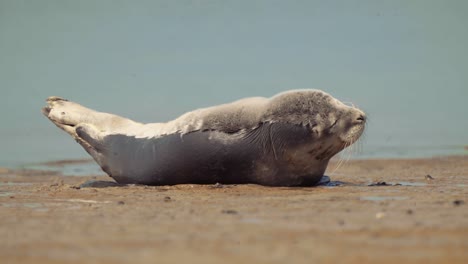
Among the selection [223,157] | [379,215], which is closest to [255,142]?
[223,157]

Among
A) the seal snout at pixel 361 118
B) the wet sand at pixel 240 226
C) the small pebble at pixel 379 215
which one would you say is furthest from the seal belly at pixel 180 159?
the small pebble at pixel 379 215

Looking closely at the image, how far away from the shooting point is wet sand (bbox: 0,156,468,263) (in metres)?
4.25

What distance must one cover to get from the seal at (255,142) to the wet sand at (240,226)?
0.50 metres

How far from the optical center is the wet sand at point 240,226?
4.25 metres

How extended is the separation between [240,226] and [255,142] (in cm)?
375

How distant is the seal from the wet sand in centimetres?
50

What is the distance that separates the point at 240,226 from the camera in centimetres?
541

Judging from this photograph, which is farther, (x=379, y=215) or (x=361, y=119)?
(x=361, y=119)

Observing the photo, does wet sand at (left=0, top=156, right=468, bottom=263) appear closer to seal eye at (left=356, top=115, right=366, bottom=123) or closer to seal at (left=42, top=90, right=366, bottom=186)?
seal at (left=42, top=90, right=366, bottom=186)

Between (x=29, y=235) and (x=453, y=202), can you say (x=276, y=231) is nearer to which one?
(x=29, y=235)

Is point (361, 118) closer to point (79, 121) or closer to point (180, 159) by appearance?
point (180, 159)

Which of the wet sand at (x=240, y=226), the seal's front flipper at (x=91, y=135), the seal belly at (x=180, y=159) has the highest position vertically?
the seal's front flipper at (x=91, y=135)

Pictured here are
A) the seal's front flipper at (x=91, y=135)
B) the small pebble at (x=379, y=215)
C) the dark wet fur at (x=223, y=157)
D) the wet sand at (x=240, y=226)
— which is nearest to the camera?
the wet sand at (x=240, y=226)

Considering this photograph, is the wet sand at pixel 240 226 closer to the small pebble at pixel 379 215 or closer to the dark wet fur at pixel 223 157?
the small pebble at pixel 379 215
